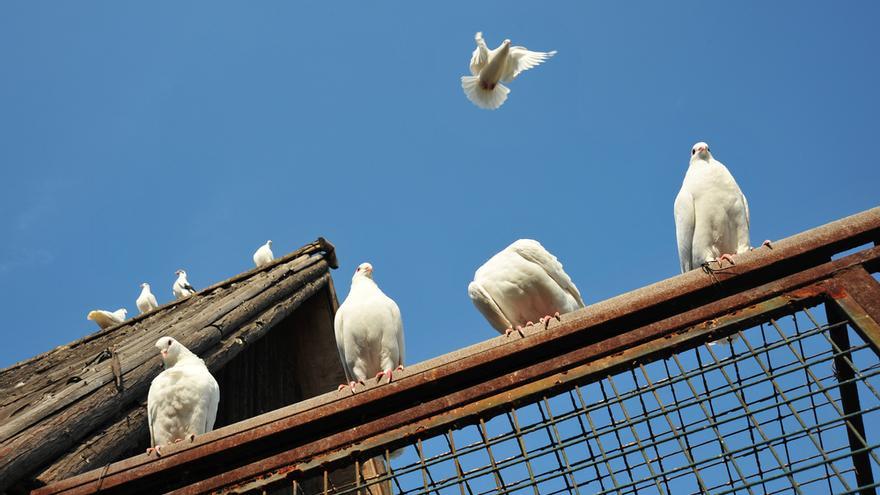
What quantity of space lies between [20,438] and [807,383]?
4777 mm

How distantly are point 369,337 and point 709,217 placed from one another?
361 cm

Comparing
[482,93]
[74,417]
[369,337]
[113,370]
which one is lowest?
[74,417]

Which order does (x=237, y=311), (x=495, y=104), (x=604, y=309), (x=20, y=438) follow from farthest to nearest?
1. (x=495, y=104)
2. (x=237, y=311)
3. (x=20, y=438)
4. (x=604, y=309)

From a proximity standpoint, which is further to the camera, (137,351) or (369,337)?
(137,351)

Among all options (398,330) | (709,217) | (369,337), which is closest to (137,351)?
(369,337)

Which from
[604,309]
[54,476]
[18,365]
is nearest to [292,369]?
[18,365]

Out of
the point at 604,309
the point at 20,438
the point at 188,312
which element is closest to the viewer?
the point at 604,309

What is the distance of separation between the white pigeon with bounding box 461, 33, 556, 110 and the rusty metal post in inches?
399

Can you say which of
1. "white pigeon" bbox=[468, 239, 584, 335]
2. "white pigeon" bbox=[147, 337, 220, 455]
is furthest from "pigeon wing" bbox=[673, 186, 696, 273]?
"white pigeon" bbox=[147, 337, 220, 455]

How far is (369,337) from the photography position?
24.9 ft

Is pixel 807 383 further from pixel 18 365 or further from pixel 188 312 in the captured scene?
pixel 18 365

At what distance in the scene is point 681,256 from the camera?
771 centimetres

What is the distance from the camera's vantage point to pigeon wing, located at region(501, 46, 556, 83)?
1354 cm

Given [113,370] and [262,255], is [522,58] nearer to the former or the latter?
[113,370]
